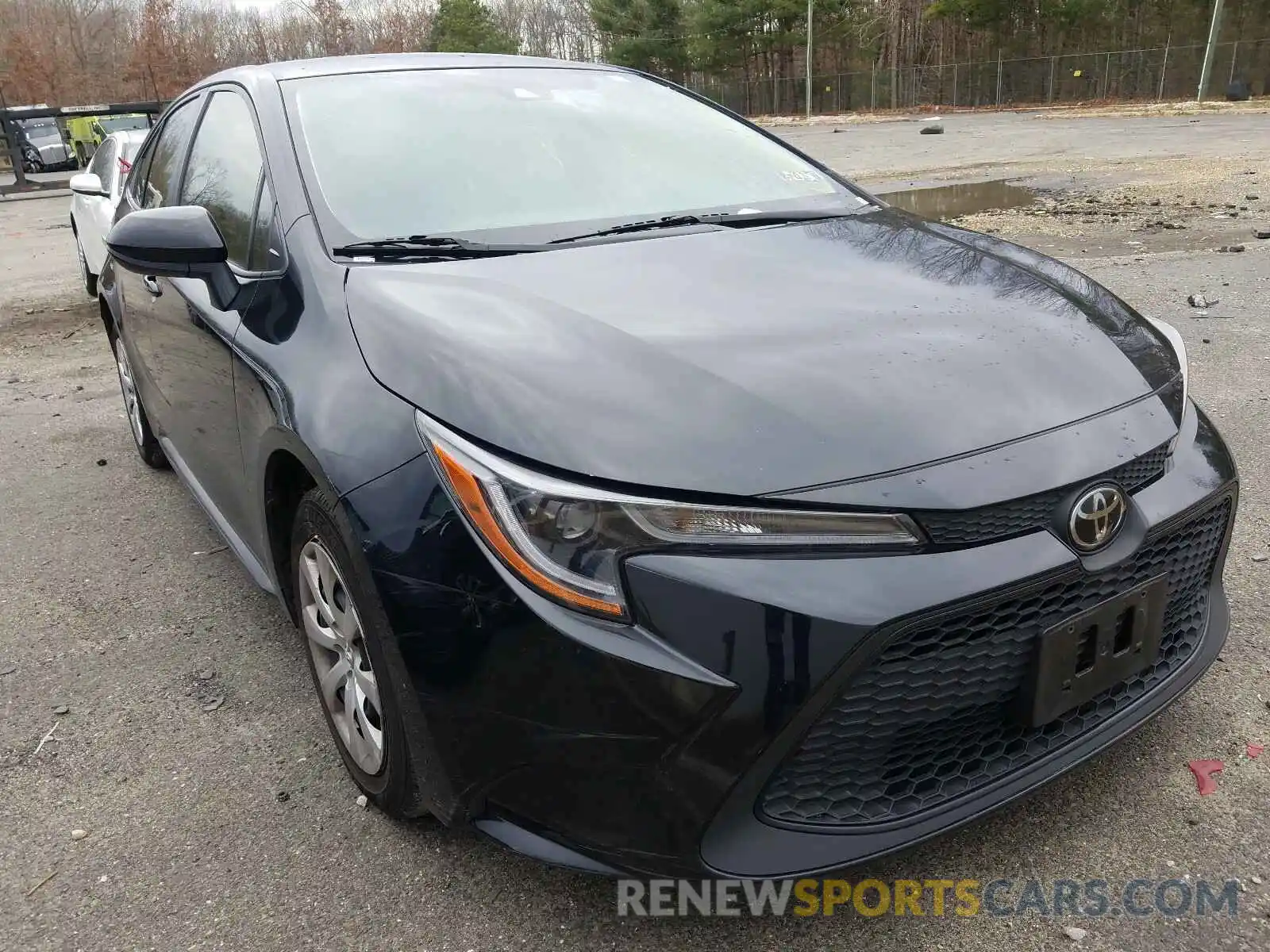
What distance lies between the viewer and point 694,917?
1772 millimetres

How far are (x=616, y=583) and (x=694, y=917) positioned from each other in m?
0.73

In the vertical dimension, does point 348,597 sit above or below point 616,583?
below

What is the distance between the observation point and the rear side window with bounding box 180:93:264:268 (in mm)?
2533

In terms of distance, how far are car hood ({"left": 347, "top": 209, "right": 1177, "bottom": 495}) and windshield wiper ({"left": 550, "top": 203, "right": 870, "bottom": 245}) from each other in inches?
4.5

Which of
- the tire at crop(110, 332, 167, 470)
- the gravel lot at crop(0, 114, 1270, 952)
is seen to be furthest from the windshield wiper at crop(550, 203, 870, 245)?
the tire at crop(110, 332, 167, 470)

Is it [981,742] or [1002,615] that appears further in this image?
[981,742]

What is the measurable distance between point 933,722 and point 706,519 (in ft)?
1.67

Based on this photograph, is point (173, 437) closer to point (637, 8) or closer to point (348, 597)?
point (348, 597)

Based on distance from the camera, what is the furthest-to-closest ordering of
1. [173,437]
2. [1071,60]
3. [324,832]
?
[1071,60] → [173,437] → [324,832]

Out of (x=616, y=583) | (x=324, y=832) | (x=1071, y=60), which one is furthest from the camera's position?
(x=1071, y=60)

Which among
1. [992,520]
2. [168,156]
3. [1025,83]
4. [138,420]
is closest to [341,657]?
[992,520]

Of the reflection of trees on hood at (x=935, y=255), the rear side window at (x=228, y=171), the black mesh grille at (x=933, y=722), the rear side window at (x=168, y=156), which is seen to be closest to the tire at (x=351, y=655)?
the black mesh grille at (x=933, y=722)

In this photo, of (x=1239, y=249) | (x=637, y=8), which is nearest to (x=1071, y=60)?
(x=637, y=8)

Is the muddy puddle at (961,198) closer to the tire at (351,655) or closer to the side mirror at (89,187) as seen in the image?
the side mirror at (89,187)
